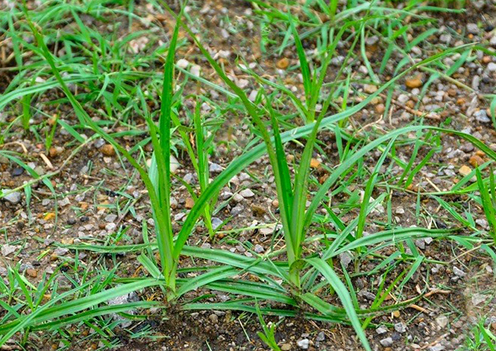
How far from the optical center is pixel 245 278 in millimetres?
2379

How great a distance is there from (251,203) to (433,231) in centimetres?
64

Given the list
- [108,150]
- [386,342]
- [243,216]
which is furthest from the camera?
[108,150]

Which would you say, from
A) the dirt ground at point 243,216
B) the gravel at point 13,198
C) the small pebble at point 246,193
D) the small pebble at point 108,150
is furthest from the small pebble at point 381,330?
the gravel at point 13,198

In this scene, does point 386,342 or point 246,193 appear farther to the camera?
point 246,193

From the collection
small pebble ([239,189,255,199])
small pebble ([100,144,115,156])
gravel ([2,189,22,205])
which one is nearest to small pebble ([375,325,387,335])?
small pebble ([239,189,255,199])

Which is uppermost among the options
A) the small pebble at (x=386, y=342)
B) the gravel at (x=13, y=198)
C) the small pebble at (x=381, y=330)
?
the gravel at (x=13, y=198)

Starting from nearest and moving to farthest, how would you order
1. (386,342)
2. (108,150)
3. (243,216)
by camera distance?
(386,342), (243,216), (108,150)

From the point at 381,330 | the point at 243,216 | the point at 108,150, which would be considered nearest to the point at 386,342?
the point at 381,330

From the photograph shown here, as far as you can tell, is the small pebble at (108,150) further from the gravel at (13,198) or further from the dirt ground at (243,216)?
the gravel at (13,198)

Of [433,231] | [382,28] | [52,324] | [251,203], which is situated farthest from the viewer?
[382,28]

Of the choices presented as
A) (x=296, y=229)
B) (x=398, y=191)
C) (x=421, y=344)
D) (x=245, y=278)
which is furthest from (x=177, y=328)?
(x=398, y=191)

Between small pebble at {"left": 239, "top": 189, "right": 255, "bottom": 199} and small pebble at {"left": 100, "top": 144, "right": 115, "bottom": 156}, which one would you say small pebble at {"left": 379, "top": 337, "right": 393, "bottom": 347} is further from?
small pebble at {"left": 100, "top": 144, "right": 115, "bottom": 156}

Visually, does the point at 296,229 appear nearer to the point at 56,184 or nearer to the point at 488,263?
the point at 488,263

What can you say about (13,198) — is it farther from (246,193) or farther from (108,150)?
(246,193)
